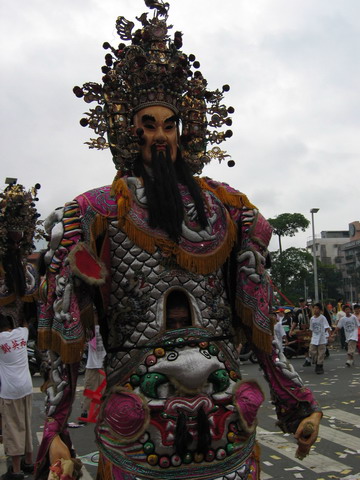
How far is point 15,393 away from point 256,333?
14.4 feet

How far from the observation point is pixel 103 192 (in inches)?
111

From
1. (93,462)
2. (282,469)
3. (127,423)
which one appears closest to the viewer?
(127,423)

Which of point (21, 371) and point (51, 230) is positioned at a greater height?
point (51, 230)

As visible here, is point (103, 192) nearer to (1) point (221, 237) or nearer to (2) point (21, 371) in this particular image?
(1) point (221, 237)

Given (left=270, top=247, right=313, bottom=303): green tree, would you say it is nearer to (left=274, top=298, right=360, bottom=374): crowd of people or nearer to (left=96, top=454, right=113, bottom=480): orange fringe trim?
(left=274, top=298, right=360, bottom=374): crowd of people

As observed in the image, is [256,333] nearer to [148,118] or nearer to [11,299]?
[148,118]

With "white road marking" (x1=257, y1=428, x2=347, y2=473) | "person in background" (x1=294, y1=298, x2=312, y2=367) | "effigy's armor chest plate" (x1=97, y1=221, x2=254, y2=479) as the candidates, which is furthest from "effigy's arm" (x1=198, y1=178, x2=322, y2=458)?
"person in background" (x1=294, y1=298, x2=312, y2=367)

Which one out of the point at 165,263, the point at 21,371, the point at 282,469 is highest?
the point at 165,263

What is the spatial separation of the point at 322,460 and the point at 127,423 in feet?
14.8

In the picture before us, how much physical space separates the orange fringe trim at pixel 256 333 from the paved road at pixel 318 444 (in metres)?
2.85

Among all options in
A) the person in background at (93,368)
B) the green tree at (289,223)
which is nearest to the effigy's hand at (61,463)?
the person in background at (93,368)

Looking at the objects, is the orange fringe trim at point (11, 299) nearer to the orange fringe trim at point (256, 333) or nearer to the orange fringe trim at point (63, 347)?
the orange fringe trim at point (63, 347)

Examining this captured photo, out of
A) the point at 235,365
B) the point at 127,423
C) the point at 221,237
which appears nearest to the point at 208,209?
the point at 221,237

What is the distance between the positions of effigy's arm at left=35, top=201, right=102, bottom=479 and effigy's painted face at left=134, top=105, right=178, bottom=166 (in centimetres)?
51
